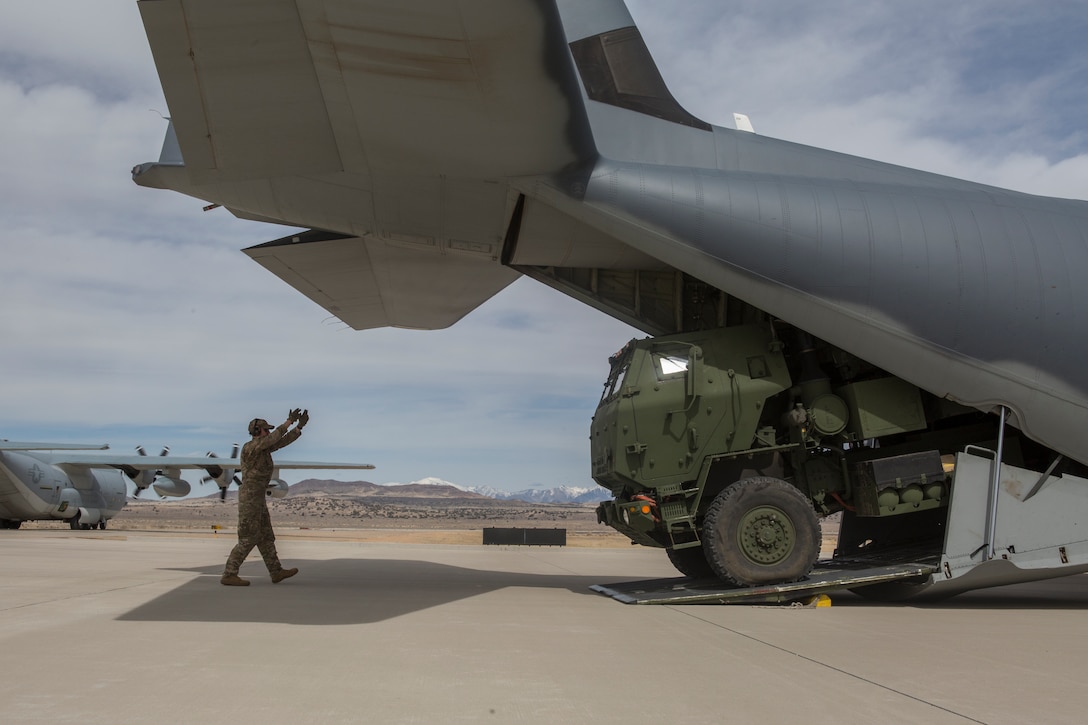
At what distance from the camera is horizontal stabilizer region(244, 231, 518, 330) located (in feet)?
34.9

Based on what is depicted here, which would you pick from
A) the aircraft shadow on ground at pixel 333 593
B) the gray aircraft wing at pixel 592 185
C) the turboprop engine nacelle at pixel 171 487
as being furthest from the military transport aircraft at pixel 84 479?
the gray aircraft wing at pixel 592 185

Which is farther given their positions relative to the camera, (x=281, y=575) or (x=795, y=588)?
(x=281, y=575)

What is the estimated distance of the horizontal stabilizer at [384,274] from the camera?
10625 mm

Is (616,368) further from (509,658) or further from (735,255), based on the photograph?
(509,658)

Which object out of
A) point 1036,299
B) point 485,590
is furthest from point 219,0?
point 1036,299

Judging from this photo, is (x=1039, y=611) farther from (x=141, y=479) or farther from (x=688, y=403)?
(x=141, y=479)

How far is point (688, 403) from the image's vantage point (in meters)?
9.22

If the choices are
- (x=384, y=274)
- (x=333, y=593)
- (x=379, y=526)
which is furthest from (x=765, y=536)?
(x=379, y=526)

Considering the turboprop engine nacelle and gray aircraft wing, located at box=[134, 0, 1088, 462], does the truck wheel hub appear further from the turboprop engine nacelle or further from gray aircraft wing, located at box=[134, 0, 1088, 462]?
the turboprop engine nacelle

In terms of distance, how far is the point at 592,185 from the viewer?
8570mm

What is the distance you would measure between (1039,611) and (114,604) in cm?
918

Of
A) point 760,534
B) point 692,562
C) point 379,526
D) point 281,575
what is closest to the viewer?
point 760,534

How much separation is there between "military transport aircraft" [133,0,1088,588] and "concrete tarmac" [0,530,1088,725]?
1192 mm

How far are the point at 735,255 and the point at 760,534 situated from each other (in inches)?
117
